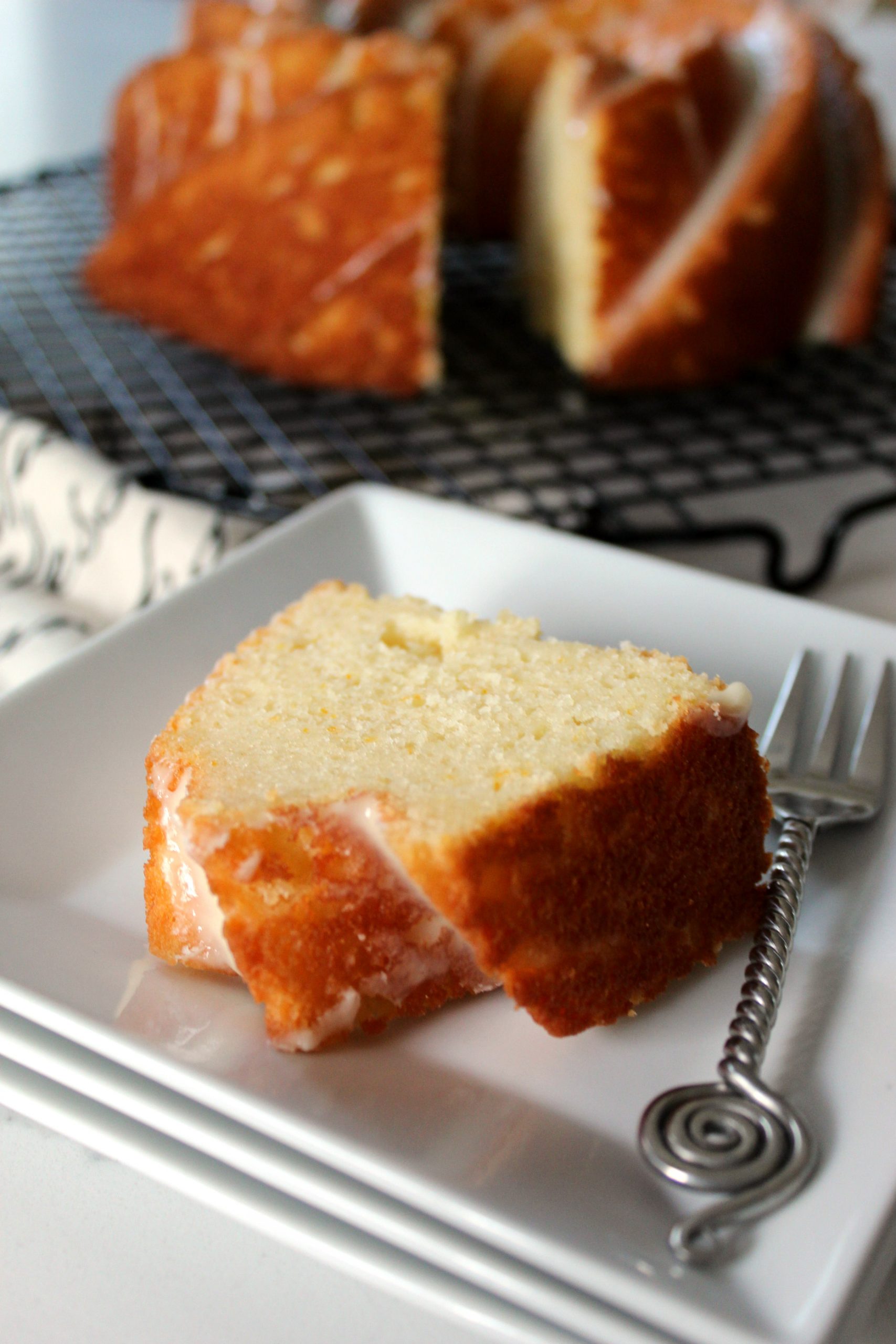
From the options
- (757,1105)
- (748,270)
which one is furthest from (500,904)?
(748,270)

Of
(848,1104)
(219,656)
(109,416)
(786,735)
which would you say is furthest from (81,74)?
(848,1104)

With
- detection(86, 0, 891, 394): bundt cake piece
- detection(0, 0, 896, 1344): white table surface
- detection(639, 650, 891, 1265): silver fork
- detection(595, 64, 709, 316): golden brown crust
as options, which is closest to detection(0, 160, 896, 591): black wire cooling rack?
detection(86, 0, 891, 394): bundt cake piece

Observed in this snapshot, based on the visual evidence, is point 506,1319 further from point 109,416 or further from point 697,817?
point 109,416

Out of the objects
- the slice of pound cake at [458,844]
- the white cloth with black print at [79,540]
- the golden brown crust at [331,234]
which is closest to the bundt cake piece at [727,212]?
the golden brown crust at [331,234]

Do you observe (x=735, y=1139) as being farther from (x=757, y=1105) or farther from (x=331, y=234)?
(x=331, y=234)

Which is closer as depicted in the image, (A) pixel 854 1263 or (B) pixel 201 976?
(A) pixel 854 1263

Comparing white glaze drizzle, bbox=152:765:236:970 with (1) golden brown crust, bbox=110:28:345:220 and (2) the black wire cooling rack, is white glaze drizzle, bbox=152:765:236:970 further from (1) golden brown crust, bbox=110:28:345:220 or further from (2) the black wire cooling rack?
(1) golden brown crust, bbox=110:28:345:220
